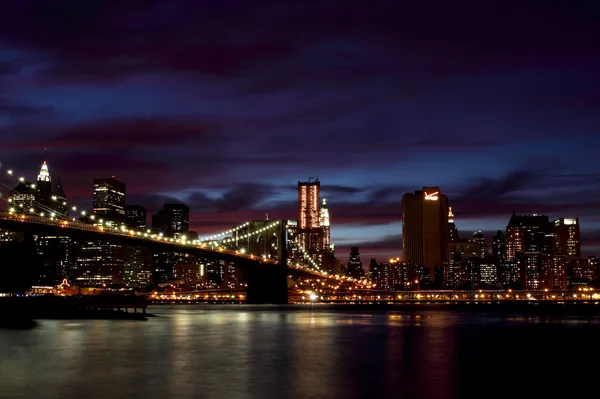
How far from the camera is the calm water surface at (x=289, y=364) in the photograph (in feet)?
86.6

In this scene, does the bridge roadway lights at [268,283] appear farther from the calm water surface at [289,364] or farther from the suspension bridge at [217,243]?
the calm water surface at [289,364]

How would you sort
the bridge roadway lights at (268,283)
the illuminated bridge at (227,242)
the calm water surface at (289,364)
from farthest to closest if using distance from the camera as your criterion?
1. the bridge roadway lights at (268,283)
2. the illuminated bridge at (227,242)
3. the calm water surface at (289,364)

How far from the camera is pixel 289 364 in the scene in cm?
3503

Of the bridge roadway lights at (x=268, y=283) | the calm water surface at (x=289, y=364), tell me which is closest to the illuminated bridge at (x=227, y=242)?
A: the bridge roadway lights at (x=268, y=283)

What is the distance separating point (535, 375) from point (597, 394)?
5.68 m

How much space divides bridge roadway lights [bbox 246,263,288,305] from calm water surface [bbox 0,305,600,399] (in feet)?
201

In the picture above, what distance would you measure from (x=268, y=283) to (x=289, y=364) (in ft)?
277

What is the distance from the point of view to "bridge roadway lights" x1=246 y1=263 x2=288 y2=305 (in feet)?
387

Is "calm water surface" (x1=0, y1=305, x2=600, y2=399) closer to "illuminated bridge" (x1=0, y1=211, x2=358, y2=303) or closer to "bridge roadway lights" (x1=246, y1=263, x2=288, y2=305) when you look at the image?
"illuminated bridge" (x1=0, y1=211, x2=358, y2=303)

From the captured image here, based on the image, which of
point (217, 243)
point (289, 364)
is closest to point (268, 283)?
point (217, 243)

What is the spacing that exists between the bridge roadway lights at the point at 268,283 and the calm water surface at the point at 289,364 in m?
61.2

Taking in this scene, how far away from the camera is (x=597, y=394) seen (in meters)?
25.5

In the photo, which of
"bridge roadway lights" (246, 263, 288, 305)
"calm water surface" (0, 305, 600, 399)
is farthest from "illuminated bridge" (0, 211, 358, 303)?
"calm water surface" (0, 305, 600, 399)

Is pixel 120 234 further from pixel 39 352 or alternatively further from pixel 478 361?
pixel 478 361
